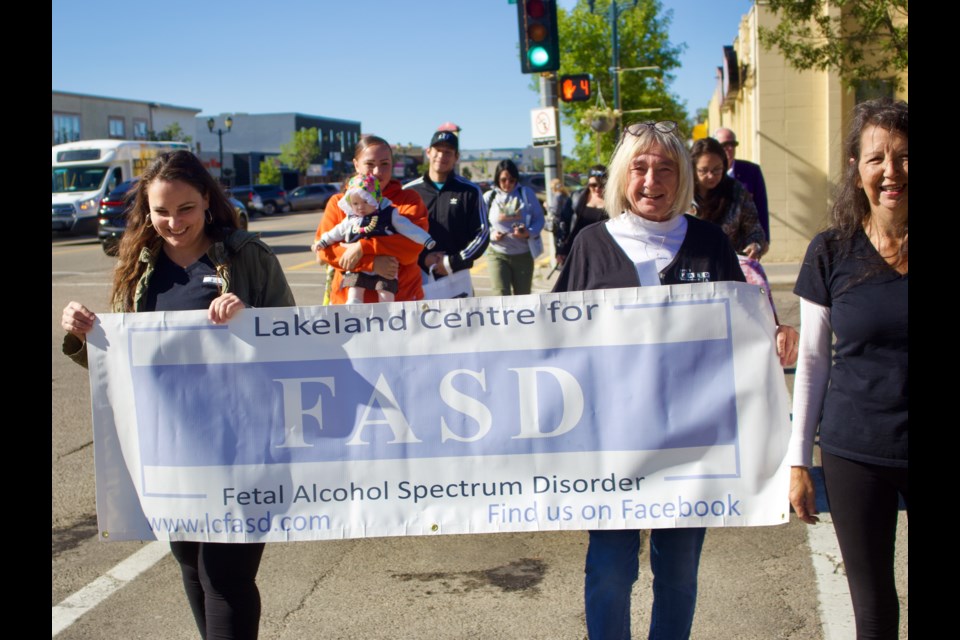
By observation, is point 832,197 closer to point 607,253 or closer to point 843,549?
point 607,253

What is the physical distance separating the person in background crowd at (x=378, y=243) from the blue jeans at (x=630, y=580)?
8.89 feet

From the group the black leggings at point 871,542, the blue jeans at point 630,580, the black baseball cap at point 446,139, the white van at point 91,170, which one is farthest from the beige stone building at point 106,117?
the black leggings at point 871,542

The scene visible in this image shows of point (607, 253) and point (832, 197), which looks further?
point (607, 253)

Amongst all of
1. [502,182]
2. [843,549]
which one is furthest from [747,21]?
[843,549]

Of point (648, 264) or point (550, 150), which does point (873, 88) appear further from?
point (648, 264)

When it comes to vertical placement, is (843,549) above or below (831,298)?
below

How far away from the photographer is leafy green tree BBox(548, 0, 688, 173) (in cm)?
4066

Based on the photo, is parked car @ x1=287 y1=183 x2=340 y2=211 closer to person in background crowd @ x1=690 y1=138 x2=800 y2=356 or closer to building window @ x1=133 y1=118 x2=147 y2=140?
building window @ x1=133 y1=118 x2=147 y2=140

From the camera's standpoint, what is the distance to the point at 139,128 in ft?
247

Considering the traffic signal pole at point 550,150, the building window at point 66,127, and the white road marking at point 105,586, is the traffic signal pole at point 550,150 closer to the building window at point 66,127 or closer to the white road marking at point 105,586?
the white road marking at point 105,586

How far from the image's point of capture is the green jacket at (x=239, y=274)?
330 cm
